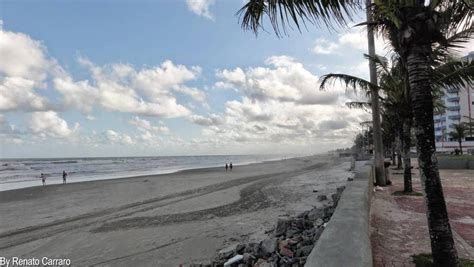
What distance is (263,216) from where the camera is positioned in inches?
489

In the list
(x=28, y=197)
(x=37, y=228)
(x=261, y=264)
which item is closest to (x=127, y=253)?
(x=261, y=264)

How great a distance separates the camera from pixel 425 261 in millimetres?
4812

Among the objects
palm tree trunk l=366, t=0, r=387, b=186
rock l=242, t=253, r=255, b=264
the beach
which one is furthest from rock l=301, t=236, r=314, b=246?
palm tree trunk l=366, t=0, r=387, b=186

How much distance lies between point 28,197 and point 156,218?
1457 cm

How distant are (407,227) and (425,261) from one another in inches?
102

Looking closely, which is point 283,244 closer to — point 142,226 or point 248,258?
point 248,258

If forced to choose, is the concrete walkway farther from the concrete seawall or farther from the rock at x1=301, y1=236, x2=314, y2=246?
the rock at x1=301, y1=236, x2=314, y2=246

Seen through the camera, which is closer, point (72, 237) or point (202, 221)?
point (72, 237)

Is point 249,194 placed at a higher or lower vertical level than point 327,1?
lower

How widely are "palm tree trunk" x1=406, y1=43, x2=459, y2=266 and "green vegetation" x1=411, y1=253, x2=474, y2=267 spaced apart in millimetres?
449

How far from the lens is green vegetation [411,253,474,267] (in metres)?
4.67

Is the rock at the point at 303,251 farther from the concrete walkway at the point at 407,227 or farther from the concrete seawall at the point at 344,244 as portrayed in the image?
the concrete walkway at the point at 407,227

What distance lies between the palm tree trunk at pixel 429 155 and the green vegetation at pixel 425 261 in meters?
0.45

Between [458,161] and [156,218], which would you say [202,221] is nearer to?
[156,218]
